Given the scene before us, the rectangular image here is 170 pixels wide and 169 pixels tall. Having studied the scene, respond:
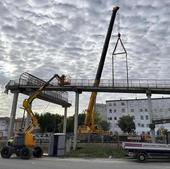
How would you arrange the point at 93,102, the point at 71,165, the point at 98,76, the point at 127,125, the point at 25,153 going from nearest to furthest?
the point at 71,165
the point at 25,153
the point at 93,102
the point at 98,76
the point at 127,125

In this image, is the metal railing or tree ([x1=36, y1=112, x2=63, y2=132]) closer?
the metal railing

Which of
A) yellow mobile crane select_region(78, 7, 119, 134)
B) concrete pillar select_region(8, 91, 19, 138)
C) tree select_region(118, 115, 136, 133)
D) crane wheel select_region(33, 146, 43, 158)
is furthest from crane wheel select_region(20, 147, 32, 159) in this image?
tree select_region(118, 115, 136, 133)

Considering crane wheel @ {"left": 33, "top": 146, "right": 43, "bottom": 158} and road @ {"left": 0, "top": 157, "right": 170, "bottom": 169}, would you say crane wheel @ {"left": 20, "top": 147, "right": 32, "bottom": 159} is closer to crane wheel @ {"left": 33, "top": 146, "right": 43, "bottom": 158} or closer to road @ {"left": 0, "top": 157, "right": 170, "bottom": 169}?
crane wheel @ {"left": 33, "top": 146, "right": 43, "bottom": 158}

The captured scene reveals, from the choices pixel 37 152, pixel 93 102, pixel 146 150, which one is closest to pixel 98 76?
pixel 93 102

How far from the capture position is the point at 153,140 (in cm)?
4188

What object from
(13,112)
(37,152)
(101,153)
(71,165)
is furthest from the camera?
(13,112)

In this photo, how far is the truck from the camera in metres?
26.6

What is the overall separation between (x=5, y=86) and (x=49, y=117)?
48764 mm

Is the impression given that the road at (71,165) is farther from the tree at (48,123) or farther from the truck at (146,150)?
the tree at (48,123)

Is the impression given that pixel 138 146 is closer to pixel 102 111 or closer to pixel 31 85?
pixel 31 85

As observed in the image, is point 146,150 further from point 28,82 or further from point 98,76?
point 28,82

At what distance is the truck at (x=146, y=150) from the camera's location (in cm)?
2656

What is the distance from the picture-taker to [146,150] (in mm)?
26703

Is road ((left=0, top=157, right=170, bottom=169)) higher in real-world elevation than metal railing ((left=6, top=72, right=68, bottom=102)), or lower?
lower
